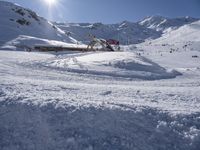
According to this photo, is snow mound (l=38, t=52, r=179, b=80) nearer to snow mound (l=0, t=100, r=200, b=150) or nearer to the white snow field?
the white snow field

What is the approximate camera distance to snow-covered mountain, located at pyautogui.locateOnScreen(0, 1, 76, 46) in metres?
55.7

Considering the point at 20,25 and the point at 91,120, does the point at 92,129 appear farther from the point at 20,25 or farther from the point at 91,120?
the point at 20,25

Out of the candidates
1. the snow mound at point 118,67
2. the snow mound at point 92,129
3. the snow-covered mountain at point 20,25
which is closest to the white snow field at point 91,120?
Result: the snow mound at point 92,129

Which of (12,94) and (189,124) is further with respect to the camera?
(12,94)

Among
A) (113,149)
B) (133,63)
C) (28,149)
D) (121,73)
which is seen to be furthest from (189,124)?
(133,63)

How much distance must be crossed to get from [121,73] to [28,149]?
962cm

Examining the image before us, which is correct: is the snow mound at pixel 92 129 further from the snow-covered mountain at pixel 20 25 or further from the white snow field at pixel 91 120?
the snow-covered mountain at pixel 20 25

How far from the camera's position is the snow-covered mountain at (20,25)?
183 feet

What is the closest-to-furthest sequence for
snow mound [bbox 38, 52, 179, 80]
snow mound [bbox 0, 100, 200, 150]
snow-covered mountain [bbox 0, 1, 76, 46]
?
snow mound [bbox 0, 100, 200, 150] → snow mound [bbox 38, 52, 179, 80] → snow-covered mountain [bbox 0, 1, 76, 46]

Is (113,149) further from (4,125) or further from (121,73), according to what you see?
(121,73)

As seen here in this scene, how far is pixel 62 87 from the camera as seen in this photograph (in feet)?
34.0

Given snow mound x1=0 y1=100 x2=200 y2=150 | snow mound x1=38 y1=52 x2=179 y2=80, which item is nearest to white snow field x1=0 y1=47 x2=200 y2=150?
snow mound x1=0 y1=100 x2=200 y2=150

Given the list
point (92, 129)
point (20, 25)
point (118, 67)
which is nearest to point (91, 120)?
point (92, 129)

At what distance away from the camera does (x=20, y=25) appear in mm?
63062
